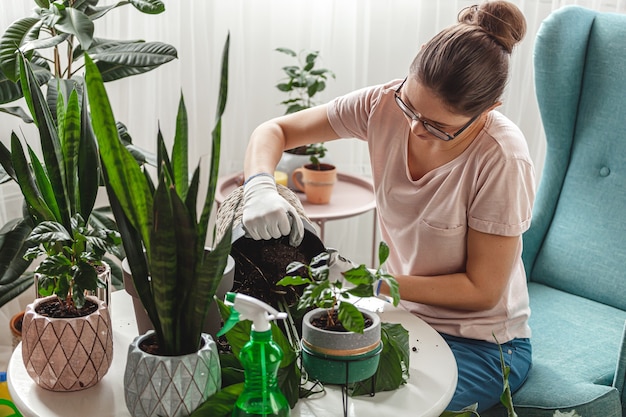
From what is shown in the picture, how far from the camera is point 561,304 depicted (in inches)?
77.2

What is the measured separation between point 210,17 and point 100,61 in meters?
0.77

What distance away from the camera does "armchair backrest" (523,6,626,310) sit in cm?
196

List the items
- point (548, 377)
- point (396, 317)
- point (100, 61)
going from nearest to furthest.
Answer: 1. point (396, 317)
2. point (548, 377)
3. point (100, 61)

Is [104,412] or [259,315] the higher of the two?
[259,315]

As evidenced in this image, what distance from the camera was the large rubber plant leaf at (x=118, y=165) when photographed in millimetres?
948

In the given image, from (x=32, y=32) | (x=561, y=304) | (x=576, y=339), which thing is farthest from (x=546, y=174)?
(x=32, y=32)

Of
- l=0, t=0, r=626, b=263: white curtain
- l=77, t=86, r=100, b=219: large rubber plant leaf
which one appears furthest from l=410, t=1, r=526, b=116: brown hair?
l=0, t=0, r=626, b=263: white curtain

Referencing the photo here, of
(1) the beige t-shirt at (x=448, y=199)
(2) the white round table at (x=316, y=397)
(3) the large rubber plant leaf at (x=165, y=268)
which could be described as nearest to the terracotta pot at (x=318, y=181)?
(1) the beige t-shirt at (x=448, y=199)

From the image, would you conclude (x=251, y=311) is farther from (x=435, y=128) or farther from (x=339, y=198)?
(x=339, y=198)

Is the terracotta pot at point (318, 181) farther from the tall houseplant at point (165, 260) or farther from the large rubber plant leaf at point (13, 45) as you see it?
the tall houseplant at point (165, 260)

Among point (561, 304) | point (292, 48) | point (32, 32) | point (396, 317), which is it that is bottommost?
point (561, 304)

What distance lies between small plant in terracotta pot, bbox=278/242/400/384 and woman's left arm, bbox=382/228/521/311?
41 cm

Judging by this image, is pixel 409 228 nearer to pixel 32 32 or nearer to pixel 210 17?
pixel 32 32

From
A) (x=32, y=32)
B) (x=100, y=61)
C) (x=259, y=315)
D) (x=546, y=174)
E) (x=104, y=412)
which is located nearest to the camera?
(x=259, y=315)
